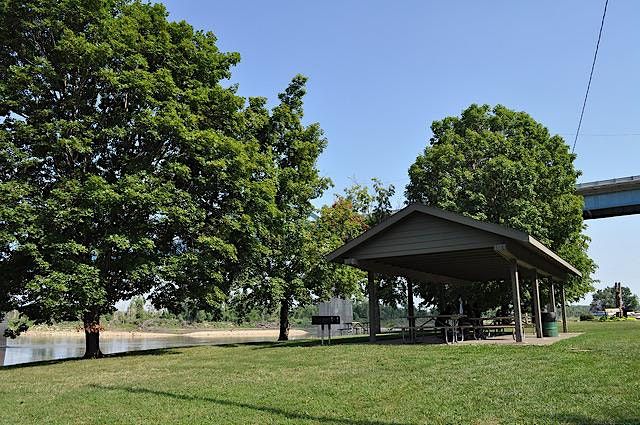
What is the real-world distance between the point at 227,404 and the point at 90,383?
4193 millimetres

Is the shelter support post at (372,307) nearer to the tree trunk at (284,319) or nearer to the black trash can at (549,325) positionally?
the black trash can at (549,325)

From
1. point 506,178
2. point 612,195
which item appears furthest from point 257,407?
point 612,195

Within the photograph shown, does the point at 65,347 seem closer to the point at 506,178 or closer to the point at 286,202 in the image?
the point at 286,202

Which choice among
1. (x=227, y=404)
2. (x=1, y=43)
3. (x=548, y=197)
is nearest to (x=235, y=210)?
(x=1, y=43)

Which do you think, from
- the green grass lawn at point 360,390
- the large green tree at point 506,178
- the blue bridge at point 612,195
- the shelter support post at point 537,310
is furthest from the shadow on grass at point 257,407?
the blue bridge at point 612,195

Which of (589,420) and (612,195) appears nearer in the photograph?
(589,420)

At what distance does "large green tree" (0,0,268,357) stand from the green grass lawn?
419cm

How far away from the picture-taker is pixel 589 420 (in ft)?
17.5

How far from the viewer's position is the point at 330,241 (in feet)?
82.7

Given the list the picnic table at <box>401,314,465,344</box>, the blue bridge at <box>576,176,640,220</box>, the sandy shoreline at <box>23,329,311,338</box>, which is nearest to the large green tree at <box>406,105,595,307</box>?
the picnic table at <box>401,314,465,344</box>

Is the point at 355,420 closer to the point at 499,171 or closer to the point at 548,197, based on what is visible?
A: the point at 499,171

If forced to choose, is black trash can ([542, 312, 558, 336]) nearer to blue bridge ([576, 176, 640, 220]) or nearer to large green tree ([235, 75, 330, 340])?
large green tree ([235, 75, 330, 340])

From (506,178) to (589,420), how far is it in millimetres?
20752

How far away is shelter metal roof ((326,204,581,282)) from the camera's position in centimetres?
1335
